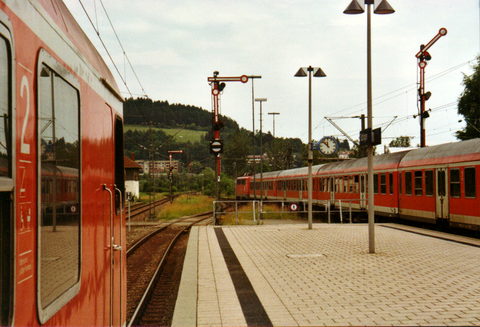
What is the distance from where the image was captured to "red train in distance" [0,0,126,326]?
2264 millimetres

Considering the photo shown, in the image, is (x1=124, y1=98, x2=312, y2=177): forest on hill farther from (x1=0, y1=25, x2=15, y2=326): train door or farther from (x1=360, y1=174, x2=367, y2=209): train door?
(x1=0, y1=25, x2=15, y2=326): train door

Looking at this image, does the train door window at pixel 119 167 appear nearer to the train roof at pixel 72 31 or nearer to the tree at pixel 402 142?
the train roof at pixel 72 31

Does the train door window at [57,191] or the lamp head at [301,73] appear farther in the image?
the lamp head at [301,73]

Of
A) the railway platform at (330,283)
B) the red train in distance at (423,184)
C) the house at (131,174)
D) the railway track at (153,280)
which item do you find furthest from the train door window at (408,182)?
the house at (131,174)

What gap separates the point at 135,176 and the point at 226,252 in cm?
5695

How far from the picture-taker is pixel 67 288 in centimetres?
319

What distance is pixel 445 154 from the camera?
18781 mm

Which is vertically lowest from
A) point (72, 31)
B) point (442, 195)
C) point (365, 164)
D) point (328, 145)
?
point (442, 195)

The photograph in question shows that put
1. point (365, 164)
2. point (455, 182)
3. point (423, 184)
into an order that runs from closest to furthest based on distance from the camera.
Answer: point (455, 182), point (423, 184), point (365, 164)

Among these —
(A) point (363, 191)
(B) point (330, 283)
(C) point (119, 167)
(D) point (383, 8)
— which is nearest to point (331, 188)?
(A) point (363, 191)

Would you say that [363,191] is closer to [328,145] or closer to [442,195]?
[328,145]

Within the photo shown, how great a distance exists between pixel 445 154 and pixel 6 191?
18.2m

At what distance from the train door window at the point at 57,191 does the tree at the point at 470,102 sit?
43.6 m

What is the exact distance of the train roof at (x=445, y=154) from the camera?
55.9 ft
